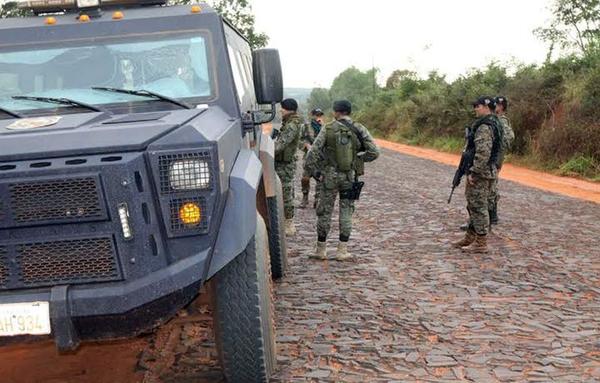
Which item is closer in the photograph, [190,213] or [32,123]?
[190,213]

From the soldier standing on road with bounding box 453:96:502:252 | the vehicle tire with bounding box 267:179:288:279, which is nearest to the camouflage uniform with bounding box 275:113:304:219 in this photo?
the vehicle tire with bounding box 267:179:288:279

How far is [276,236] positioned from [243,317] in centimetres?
269

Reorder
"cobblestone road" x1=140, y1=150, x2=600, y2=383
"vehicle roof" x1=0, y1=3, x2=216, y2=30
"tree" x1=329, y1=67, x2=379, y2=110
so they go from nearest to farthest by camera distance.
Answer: "cobblestone road" x1=140, y1=150, x2=600, y2=383 < "vehicle roof" x1=0, y1=3, x2=216, y2=30 < "tree" x1=329, y1=67, x2=379, y2=110

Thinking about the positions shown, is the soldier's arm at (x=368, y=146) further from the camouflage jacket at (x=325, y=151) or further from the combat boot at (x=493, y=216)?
the combat boot at (x=493, y=216)

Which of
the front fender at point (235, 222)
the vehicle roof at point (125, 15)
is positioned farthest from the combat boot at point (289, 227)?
the front fender at point (235, 222)

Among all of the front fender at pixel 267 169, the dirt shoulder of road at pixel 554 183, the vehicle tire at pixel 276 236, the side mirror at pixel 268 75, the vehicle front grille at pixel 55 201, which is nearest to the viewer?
the vehicle front grille at pixel 55 201

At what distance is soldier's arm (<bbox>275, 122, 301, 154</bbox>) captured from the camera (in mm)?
8405

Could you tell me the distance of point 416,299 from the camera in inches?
Answer: 224

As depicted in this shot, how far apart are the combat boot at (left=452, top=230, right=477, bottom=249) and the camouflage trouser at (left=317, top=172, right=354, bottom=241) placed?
4.80ft

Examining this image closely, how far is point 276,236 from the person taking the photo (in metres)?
6.18

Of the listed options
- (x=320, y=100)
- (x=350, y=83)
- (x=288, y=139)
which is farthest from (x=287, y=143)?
(x=350, y=83)

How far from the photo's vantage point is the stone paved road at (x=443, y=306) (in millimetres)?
4211

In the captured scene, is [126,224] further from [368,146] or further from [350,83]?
[350,83]

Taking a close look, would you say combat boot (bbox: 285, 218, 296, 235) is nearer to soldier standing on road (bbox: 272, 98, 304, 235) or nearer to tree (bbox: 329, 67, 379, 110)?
soldier standing on road (bbox: 272, 98, 304, 235)
